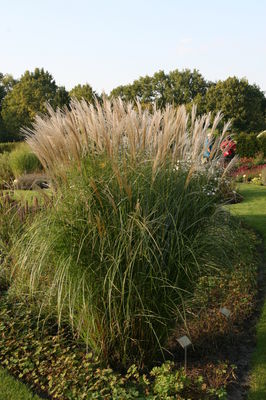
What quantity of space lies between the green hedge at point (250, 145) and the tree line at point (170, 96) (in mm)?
11540

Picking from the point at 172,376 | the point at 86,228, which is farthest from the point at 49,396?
the point at 86,228

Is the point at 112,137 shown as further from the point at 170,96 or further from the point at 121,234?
the point at 170,96

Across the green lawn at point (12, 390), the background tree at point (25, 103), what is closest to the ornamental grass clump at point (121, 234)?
the green lawn at point (12, 390)

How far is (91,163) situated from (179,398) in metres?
1.63

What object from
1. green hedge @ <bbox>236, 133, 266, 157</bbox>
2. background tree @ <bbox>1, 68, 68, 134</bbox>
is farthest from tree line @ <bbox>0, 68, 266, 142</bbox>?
green hedge @ <bbox>236, 133, 266, 157</bbox>

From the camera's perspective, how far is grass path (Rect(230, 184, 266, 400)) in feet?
9.91

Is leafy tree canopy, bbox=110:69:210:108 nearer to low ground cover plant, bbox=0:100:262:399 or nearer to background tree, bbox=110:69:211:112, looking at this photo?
background tree, bbox=110:69:211:112

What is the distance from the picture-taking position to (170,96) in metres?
41.1

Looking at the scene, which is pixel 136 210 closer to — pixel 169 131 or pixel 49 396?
pixel 169 131

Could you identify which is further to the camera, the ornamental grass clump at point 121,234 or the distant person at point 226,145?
the distant person at point 226,145

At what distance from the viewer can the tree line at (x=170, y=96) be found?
118 ft

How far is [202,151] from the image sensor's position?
339cm

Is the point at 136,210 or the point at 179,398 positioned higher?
the point at 136,210

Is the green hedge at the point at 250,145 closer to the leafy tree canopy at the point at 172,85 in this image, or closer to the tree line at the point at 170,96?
the tree line at the point at 170,96
